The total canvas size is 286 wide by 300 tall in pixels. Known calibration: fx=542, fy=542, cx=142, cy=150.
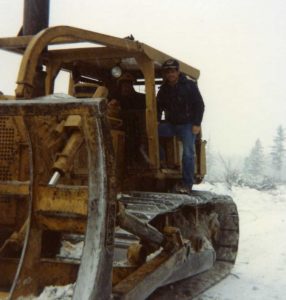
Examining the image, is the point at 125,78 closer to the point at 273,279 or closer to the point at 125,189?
the point at 125,189

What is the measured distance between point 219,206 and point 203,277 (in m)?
1.32

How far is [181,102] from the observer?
20.5 feet

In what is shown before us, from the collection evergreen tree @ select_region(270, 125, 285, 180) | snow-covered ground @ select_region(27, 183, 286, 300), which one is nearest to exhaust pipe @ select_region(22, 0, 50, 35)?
snow-covered ground @ select_region(27, 183, 286, 300)

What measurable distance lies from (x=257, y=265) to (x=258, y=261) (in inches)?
10.3

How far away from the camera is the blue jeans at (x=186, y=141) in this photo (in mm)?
6131

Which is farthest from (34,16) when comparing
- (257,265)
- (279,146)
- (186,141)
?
(279,146)

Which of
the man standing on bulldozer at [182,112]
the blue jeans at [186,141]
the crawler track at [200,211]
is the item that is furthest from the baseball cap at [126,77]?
the crawler track at [200,211]

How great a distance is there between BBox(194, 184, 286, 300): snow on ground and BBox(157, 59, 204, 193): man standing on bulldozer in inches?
48.0

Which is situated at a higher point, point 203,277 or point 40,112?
point 40,112

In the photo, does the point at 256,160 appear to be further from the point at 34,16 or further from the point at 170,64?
the point at 170,64

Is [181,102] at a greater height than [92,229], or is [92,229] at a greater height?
[181,102]

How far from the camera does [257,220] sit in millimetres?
11500

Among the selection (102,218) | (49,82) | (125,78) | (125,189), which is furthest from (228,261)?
(102,218)

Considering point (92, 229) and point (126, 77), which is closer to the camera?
point (92, 229)
